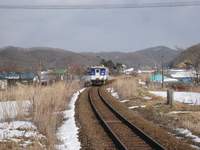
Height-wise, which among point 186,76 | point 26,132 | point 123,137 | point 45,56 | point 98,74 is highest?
point 45,56

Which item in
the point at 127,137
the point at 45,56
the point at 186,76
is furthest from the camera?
the point at 45,56

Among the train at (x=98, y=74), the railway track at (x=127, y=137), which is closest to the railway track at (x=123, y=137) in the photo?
the railway track at (x=127, y=137)

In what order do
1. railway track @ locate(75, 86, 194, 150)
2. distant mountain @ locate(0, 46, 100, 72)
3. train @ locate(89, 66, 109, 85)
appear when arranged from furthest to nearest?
distant mountain @ locate(0, 46, 100, 72) < train @ locate(89, 66, 109, 85) < railway track @ locate(75, 86, 194, 150)

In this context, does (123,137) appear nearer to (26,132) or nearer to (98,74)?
(26,132)

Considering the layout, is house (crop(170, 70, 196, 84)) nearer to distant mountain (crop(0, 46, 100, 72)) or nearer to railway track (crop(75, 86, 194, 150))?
railway track (crop(75, 86, 194, 150))

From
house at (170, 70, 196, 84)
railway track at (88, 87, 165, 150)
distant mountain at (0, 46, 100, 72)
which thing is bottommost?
railway track at (88, 87, 165, 150)

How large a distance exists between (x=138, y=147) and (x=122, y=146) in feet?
1.57

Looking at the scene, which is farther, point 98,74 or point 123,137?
point 98,74

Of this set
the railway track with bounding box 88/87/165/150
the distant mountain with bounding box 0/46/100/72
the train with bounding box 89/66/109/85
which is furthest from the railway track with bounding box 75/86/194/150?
the distant mountain with bounding box 0/46/100/72

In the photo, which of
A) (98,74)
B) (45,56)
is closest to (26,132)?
(98,74)

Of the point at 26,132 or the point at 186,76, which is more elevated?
the point at 186,76

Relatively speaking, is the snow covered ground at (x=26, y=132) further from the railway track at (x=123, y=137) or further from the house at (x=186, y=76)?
the house at (x=186, y=76)

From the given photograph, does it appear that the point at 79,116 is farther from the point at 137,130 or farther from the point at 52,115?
the point at 137,130

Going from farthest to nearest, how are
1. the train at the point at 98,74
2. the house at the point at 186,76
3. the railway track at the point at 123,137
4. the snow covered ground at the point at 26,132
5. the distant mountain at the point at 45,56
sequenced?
the distant mountain at the point at 45,56
the house at the point at 186,76
the train at the point at 98,74
the snow covered ground at the point at 26,132
the railway track at the point at 123,137
